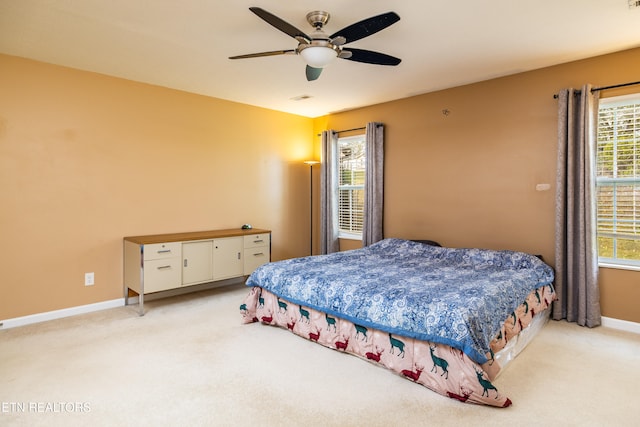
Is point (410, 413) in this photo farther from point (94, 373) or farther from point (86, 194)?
point (86, 194)

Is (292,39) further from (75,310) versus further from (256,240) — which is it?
(75,310)

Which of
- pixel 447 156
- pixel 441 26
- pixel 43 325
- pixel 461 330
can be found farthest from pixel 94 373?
pixel 447 156

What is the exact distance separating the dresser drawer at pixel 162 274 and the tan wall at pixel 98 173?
1.89 feet

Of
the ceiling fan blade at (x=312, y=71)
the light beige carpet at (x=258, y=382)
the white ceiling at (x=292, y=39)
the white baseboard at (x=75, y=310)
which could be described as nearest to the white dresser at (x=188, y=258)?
the white baseboard at (x=75, y=310)

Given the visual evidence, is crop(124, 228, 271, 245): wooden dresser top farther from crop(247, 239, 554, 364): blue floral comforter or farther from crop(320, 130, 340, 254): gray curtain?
crop(320, 130, 340, 254): gray curtain

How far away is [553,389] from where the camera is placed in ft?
7.73

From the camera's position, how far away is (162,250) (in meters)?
3.91

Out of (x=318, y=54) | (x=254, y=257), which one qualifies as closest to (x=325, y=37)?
(x=318, y=54)

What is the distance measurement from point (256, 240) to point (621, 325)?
3.95 metres

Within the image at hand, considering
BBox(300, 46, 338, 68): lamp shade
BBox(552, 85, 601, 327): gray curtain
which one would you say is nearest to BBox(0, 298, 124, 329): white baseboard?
BBox(300, 46, 338, 68): lamp shade

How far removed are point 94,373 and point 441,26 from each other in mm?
3630

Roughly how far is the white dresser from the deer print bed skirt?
978mm

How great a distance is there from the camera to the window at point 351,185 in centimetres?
561

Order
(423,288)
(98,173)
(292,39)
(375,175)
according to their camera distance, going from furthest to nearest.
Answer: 1. (375,175)
2. (98,173)
3. (292,39)
4. (423,288)
